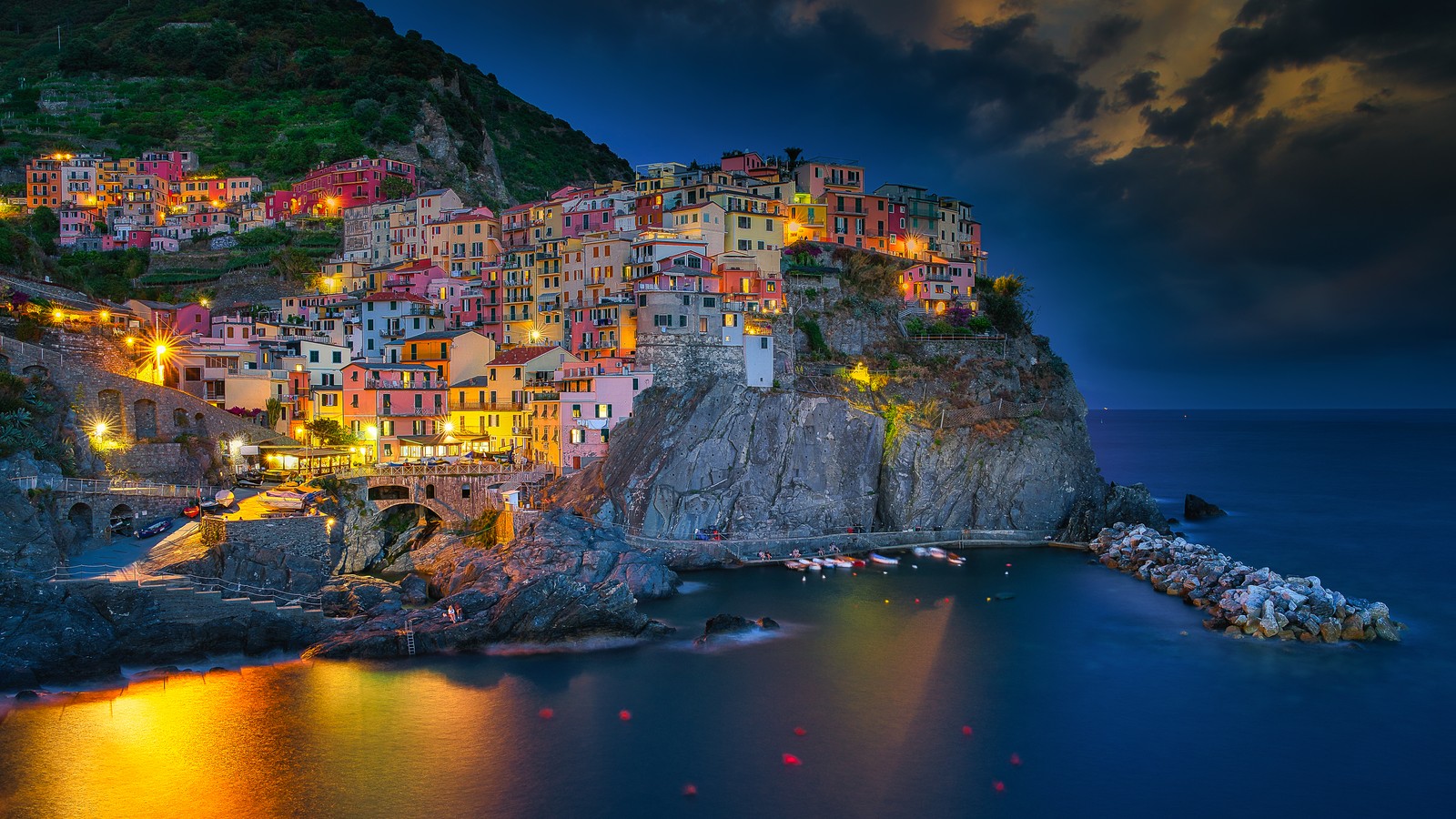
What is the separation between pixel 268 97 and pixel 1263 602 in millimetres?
95235

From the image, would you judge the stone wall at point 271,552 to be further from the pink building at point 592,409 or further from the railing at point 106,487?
the pink building at point 592,409

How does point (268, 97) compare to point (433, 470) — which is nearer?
point (433, 470)

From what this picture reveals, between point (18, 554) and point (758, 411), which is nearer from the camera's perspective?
point (18, 554)

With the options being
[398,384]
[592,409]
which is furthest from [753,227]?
[398,384]

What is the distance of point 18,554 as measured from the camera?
3034 cm

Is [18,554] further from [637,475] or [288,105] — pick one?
[288,105]

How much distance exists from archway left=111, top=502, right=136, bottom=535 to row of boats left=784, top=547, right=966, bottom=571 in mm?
24078

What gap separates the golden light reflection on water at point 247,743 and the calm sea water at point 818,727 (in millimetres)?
67

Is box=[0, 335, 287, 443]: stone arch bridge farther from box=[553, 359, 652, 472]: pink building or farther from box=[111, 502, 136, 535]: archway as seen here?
box=[553, 359, 652, 472]: pink building

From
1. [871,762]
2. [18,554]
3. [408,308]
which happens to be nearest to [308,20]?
[408,308]

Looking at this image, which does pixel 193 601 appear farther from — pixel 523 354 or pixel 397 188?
pixel 397 188

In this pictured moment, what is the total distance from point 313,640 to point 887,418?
27.5m

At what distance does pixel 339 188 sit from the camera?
7575cm

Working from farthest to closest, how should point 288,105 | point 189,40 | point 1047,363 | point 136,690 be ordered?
point 189,40, point 288,105, point 1047,363, point 136,690
